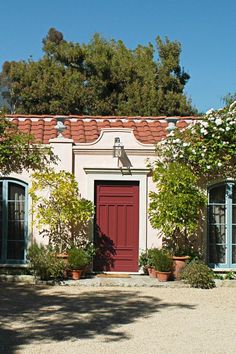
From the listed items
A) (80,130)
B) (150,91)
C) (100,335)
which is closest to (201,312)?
(100,335)

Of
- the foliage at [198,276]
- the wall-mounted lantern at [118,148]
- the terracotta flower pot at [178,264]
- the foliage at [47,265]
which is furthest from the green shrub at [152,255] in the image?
the wall-mounted lantern at [118,148]

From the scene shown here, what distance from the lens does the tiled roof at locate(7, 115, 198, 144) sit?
45.2 ft

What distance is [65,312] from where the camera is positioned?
8.91 m

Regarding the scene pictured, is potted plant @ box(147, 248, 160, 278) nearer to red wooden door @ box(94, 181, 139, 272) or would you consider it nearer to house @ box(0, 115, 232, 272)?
house @ box(0, 115, 232, 272)

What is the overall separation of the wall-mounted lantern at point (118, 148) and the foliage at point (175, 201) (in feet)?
2.87

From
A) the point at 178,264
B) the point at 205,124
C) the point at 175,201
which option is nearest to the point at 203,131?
the point at 205,124

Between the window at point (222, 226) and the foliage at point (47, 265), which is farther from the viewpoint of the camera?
the window at point (222, 226)

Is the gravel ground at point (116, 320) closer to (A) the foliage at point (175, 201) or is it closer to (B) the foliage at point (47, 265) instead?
(B) the foliage at point (47, 265)

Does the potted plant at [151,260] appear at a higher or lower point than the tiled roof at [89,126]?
lower

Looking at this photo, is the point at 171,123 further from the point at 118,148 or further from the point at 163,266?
the point at 163,266

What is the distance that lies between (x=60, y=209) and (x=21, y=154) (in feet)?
5.12

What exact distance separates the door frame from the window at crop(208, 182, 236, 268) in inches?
59.5

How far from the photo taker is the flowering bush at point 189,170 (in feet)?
39.5

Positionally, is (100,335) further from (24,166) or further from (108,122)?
(108,122)
